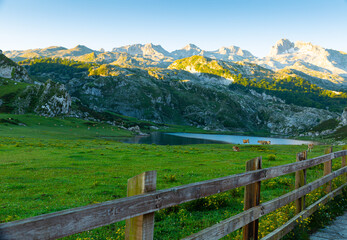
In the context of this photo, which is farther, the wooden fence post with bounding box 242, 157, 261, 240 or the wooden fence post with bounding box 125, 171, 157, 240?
the wooden fence post with bounding box 242, 157, 261, 240

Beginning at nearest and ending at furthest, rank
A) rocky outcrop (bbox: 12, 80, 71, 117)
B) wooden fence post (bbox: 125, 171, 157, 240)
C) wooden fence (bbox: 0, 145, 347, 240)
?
1. wooden fence (bbox: 0, 145, 347, 240)
2. wooden fence post (bbox: 125, 171, 157, 240)
3. rocky outcrop (bbox: 12, 80, 71, 117)

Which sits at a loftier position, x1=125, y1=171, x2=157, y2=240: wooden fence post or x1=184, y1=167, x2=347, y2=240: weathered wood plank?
x1=125, y1=171, x2=157, y2=240: wooden fence post

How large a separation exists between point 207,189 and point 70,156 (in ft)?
101

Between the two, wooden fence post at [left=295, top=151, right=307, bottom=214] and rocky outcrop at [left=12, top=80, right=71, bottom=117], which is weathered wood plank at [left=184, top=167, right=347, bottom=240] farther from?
rocky outcrop at [left=12, top=80, right=71, bottom=117]

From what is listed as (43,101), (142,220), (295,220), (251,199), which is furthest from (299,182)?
(43,101)

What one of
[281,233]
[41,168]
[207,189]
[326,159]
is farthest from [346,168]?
[41,168]

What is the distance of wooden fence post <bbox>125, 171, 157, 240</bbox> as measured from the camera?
13.6 feet

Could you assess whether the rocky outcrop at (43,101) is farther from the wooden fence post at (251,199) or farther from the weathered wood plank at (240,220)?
the wooden fence post at (251,199)

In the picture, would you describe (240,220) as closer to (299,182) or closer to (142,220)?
(142,220)

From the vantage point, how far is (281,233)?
7.85 m

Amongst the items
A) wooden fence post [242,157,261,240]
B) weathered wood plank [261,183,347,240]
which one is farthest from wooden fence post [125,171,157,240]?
weathered wood plank [261,183,347,240]

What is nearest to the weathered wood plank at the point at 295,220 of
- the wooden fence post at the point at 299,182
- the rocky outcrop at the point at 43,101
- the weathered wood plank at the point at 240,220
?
the wooden fence post at the point at 299,182

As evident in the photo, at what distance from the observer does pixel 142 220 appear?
163 inches

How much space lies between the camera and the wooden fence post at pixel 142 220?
4.15 meters
